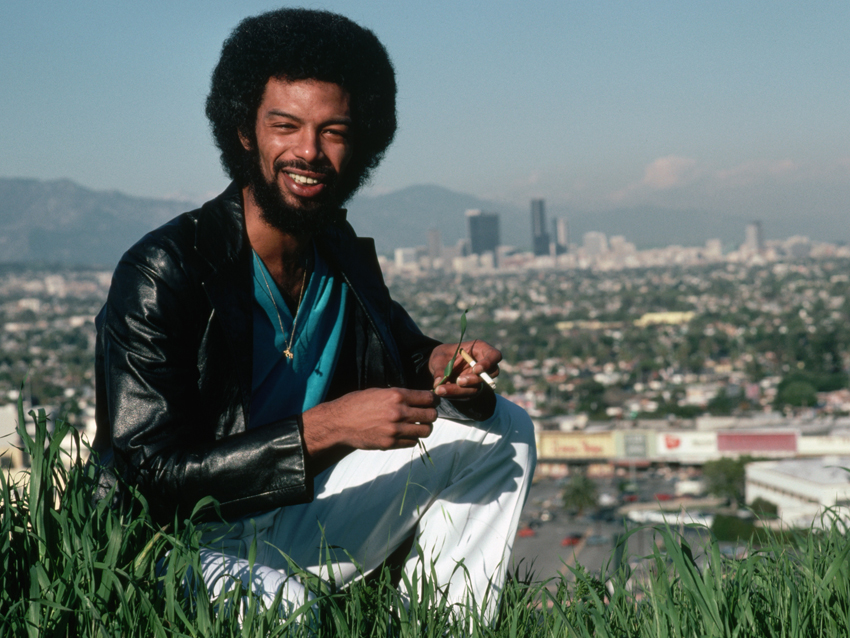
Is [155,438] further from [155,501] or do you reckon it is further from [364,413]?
[364,413]

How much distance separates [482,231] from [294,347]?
109605mm

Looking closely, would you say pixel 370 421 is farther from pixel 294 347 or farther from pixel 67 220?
pixel 67 220

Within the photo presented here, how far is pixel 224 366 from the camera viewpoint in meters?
1.14

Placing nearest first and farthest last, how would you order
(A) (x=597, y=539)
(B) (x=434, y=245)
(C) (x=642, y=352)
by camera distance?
(A) (x=597, y=539) → (C) (x=642, y=352) → (B) (x=434, y=245)

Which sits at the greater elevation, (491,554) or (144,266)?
(144,266)

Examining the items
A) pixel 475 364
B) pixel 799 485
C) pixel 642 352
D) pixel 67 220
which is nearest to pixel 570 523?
pixel 799 485

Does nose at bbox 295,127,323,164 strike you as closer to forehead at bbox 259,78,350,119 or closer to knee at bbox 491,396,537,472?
forehead at bbox 259,78,350,119

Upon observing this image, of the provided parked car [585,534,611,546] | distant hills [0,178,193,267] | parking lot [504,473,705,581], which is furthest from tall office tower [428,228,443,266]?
parked car [585,534,611,546]

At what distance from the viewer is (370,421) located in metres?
0.97

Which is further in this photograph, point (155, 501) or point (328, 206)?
point (328, 206)

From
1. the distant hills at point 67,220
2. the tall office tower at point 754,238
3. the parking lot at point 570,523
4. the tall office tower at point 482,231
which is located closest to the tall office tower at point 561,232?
the tall office tower at point 482,231

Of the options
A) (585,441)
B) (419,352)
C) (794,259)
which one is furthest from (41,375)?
(794,259)

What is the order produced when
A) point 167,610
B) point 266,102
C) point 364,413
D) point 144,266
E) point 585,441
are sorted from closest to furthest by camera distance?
point 167,610 → point 364,413 → point 144,266 → point 266,102 → point 585,441

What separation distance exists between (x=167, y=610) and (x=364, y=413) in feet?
0.91
